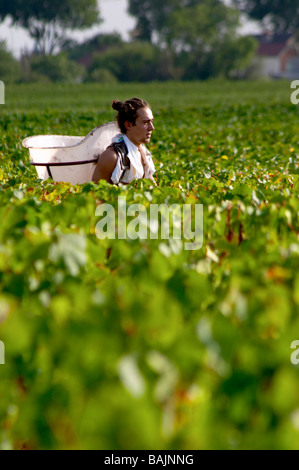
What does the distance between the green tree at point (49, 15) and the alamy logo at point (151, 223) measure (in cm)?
8150

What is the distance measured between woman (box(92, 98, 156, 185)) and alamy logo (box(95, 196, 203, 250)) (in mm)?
2873

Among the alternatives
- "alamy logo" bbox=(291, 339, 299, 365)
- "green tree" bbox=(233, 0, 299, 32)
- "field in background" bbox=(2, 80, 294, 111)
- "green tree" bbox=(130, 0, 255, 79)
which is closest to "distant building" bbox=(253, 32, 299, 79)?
"green tree" bbox=(233, 0, 299, 32)

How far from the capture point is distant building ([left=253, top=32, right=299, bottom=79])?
95062 mm

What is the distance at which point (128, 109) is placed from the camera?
6414mm

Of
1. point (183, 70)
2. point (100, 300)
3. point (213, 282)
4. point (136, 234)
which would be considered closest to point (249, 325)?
point (100, 300)

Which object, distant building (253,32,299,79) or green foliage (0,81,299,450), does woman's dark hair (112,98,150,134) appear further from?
distant building (253,32,299,79)

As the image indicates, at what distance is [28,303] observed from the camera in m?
2.25

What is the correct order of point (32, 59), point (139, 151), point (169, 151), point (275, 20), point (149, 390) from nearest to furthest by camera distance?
point (149, 390) < point (139, 151) < point (169, 151) < point (32, 59) < point (275, 20)

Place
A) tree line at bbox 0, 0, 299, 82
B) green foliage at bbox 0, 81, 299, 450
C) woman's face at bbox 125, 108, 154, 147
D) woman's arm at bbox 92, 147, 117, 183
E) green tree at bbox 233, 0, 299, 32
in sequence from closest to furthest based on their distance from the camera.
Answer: green foliage at bbox 0, 81, 299, 450
woman's arm at bbox 92, 147, 117, 183
woman's face at bbox 125, 108, 154, 147
tree line at bbox 0, 0, 299, 82
green tree at bbox 233, 0, 299, 32

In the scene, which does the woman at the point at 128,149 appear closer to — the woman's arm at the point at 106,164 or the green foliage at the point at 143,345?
the woman's arm at the point at 106,164

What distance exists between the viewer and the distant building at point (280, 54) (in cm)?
9506

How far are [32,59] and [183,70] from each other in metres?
19.1

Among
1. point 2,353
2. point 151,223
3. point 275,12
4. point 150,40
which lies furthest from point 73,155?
point 275,12

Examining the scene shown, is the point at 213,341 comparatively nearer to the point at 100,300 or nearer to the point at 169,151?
the point at 100,300
